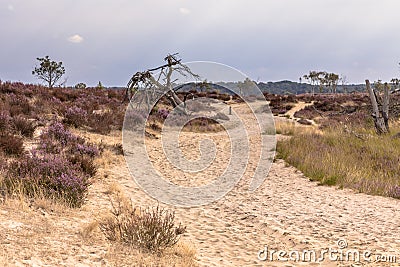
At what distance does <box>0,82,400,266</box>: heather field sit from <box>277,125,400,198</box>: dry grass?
4 centimetres

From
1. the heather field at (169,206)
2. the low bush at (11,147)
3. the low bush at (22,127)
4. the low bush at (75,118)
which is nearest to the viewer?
the heather field at (169,206)

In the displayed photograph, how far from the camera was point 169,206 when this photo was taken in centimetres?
720

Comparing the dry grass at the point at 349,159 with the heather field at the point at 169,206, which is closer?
the heather field at the point at 169,206

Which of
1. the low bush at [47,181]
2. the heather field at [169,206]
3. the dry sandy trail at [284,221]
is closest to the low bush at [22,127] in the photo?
the heather field at [169,206]

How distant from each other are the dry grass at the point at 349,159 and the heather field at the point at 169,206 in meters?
0.04

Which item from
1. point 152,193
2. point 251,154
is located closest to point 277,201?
point 152,193

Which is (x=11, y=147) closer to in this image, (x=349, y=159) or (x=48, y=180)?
(x=48, y=180)

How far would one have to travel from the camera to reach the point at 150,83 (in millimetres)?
17672

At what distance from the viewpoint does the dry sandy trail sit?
4949mm

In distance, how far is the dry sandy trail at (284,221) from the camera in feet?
16.2

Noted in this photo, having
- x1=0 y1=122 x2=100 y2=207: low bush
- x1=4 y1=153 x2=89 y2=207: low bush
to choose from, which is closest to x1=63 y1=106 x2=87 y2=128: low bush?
x1=0 y1=122 x2=100 y2=207: low bush

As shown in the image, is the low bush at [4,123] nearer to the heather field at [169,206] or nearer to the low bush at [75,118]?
the heather field at [169,206]

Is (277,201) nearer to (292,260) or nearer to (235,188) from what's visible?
(235,188)

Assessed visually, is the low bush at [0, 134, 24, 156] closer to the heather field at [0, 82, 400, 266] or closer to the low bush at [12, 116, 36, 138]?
the heather field at [0, 82, 400, 266]
